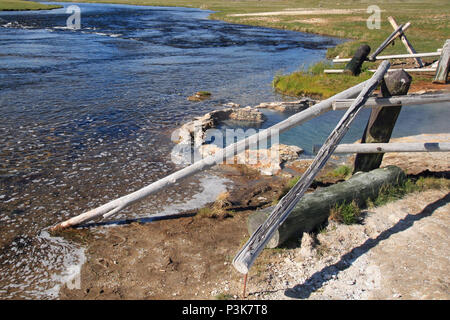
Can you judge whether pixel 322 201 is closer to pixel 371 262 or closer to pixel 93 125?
pixel 371 262

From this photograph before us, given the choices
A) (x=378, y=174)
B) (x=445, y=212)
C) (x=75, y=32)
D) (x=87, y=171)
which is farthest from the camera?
(x=75, y=32)

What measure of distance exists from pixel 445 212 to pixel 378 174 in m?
1.45

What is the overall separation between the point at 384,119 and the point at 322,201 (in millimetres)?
2854

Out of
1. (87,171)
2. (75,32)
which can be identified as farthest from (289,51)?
(87,171)

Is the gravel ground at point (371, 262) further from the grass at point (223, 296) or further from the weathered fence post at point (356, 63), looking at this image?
the weathered fence post at point (356, 63)

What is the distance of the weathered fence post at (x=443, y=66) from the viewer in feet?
62.7

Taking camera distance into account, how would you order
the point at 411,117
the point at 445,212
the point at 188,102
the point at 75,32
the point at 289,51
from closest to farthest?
1. the point at 445,212
2. the point at 411,117
3. the point at 188,102
4. the point at 289,51
5. the point at 75,32

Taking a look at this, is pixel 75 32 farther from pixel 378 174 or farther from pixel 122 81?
pixel 378 174

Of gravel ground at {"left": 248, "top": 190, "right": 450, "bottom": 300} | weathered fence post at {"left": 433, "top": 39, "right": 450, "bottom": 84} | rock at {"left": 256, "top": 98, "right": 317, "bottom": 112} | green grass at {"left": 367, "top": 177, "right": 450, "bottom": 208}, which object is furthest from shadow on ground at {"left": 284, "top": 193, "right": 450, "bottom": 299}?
weathered fence post at {"left": 433, "top": 39, "right": 450, "bottom": 84}

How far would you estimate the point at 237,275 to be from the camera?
6141 millimetres

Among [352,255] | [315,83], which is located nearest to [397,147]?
[352,255]
